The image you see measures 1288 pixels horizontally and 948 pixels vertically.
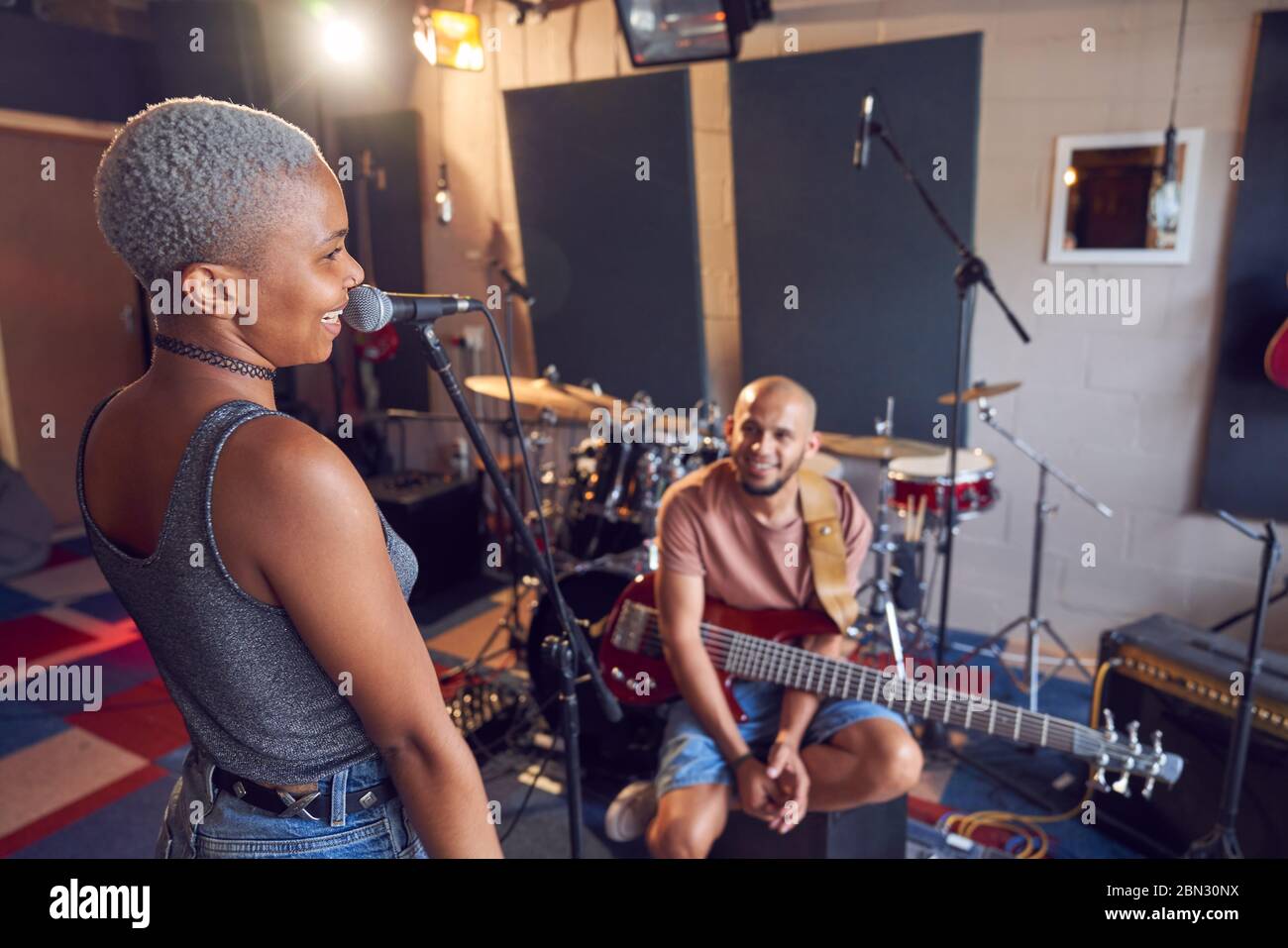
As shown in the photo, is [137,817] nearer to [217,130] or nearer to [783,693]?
[783,693]

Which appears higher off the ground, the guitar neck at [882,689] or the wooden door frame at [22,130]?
the wooden door frame at [22,130]

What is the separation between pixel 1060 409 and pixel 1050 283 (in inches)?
21.7

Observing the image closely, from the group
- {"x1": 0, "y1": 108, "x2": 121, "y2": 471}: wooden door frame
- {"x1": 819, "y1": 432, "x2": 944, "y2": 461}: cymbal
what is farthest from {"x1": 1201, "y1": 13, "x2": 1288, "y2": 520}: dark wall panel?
{"x1": 0, "y1": 108, "x2": 121, "y2": 471}: wooden door frame

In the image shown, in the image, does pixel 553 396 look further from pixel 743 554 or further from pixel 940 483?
pixel 940 483

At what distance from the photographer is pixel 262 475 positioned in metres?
0.76

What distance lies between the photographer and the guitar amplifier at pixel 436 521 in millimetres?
4453

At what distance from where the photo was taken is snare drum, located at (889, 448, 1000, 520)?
3129 millimetres

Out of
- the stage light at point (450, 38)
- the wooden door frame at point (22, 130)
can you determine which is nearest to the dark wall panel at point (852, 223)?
the stage light at point (450, 38)

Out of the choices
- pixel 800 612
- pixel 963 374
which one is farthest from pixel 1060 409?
pixel 800 612

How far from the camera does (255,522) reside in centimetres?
77

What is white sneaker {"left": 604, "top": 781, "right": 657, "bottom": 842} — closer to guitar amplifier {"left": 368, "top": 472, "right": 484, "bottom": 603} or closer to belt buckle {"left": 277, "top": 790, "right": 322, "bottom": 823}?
belt buckle {"left": 277, "top": 790, "right": 322, "bottom": 823}

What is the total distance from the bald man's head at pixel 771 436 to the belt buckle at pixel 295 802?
1563mm

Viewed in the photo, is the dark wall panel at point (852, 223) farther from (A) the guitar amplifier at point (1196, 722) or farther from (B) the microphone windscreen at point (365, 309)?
(B) the microphone windscreen at point (365, 309)

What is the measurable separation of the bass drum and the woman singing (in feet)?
6.20
